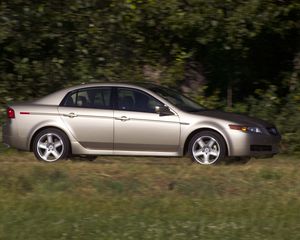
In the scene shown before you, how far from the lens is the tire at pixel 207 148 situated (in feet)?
37.5

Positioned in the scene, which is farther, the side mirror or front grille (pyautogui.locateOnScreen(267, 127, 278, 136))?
front grille (pyautogui.locateOnScreen(267, 127, 278, 136))

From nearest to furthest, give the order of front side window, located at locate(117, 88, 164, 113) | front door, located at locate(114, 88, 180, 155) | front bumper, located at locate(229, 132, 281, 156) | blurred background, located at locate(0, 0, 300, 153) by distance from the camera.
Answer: front bumper, located at locate(229, 132, 281, 156) < front door, located at locate(114, 88, 180, 155) < front side window, located at locate(117, 88, 164, 113) < blurred background, located at locate(0, 0, 300, 153)

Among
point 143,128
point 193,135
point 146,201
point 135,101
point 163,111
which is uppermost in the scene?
point 135,101

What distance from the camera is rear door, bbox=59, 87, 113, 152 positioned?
1176cm

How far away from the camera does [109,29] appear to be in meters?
15.7

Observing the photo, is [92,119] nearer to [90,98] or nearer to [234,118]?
[90,98]

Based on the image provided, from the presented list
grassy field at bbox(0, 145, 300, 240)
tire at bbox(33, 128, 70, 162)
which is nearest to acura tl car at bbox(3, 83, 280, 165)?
tire at bbox(33, 128, 70, 162)

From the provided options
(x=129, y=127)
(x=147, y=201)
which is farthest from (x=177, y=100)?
(x=147, y=201)

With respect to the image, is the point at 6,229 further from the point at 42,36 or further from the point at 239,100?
the point at 239,100

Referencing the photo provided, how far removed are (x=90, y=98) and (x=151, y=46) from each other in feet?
14.3

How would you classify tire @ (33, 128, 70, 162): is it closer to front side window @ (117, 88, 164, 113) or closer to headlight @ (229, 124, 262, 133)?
front side window @ (117, 88, 164, 113)

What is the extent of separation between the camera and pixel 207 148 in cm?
1149

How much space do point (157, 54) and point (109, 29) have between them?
1261 mm

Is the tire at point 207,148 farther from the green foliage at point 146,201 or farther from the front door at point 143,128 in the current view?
the green foliage at point 146,201
